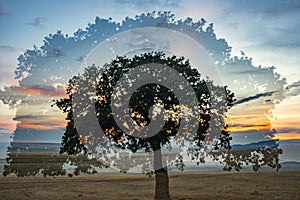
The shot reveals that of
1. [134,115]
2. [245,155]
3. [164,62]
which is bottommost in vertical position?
[245,155]

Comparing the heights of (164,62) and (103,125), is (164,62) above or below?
above

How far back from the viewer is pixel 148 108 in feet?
102

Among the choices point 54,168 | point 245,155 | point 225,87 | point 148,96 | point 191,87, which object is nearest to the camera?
point 148,96

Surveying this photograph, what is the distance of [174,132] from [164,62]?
6.79m

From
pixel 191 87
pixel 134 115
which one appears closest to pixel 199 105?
pixel 191 87

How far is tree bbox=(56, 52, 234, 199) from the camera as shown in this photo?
31281 mm

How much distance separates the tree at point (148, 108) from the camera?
31.3 metres

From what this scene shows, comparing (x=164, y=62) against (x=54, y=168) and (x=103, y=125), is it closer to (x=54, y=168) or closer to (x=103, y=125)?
(x=103, y=125)

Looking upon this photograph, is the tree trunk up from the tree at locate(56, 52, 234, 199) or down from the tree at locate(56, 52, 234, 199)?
down

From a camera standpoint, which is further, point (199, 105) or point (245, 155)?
point (245, 155)

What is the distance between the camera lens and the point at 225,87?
3572 cm

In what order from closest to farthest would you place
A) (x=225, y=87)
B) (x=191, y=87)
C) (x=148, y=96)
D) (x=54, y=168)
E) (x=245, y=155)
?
1. (x=148, y=96)
2. (x=191, y=87)
3. (x=225, y=87)
4. (x=245, y=155)
5. (x=54, y=168)

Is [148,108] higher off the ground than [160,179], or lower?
higher

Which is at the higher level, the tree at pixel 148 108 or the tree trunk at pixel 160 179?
the tree at pixel 148 108
